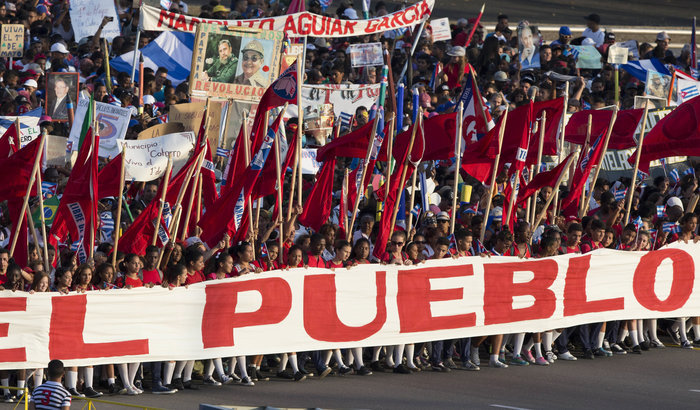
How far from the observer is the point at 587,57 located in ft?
80.3

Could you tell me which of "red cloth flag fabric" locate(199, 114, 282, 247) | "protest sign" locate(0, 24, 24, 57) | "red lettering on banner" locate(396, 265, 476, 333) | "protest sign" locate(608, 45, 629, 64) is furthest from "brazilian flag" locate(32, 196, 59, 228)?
"protest sign" locate(608, 45, 629, 64)

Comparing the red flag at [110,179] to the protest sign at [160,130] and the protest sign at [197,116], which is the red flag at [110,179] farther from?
the protest sign at [197,116]

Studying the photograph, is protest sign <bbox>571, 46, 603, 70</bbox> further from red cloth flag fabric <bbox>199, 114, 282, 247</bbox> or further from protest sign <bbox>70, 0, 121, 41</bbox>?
red cloth flag fabric <bbox>199, 114, 282, 247</bbox>

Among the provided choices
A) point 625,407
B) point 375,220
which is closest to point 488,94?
point 375,220

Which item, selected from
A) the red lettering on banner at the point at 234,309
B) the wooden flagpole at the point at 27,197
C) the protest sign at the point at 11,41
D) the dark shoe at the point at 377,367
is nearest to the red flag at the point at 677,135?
the dark shoe at the point at 377,367

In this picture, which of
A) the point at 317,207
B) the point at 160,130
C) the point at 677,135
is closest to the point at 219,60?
the point at 160,130

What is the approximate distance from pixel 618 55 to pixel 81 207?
1183 cm

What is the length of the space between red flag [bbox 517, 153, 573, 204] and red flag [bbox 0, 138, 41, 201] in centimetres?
584

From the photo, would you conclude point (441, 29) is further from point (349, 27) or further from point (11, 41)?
point (11, 41)

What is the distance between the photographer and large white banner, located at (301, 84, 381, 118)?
1992 centimetres

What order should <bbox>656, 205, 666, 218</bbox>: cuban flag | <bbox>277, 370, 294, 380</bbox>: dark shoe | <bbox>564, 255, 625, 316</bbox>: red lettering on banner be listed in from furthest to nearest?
<bbox>656, 205, 666, 218</bbox>: cuban flag
<bbox>564, 255, 625, 316</bbox>: red lettering on banner
<bbox>277, 370, 294, 380</bbox>: dark shoe

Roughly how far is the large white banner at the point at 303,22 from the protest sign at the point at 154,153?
3664mm

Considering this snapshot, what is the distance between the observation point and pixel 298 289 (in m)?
13.8

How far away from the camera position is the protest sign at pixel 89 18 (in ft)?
72.8
